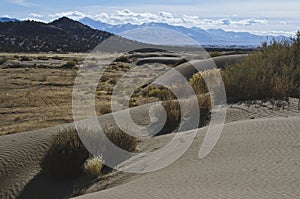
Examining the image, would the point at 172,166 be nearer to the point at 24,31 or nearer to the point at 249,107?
the point at 249,107

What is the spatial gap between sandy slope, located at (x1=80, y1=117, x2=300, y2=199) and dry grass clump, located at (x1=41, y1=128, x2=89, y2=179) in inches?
108

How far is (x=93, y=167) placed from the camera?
1127 centimetres

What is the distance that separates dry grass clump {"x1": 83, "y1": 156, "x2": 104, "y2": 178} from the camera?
1119 centimetres

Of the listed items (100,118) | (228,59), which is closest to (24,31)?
(228,59)

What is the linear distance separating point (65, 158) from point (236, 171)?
4901 mm

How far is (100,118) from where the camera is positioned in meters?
16.7

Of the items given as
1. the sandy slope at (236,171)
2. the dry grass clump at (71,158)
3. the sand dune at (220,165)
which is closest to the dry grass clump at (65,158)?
the dry grass clump at (71,158)

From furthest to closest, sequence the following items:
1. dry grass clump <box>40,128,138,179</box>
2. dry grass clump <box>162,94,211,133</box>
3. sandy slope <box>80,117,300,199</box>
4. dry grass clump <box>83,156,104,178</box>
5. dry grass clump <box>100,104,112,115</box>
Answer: dry grass clump <box>100,104,112,115</box>, dry grass clump <box>162,94,211,133</box>, dry grass clump <box>40,128,138,179</box>, dry grass clump <box>83,156,104,178</box>, sandy slope <box>80,117,300,199</box>

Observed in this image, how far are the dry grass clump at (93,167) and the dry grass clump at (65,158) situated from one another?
42cm

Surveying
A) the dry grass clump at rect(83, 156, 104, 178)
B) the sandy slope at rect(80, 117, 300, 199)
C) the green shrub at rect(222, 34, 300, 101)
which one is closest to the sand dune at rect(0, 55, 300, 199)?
the sandy slope at rect(80, 117, 300, 199)

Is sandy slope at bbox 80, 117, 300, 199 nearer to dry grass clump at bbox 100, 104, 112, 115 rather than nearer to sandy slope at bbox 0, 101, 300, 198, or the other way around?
sandy slope at bbox 0, 101, 300, 198

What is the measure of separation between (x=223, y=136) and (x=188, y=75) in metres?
20.0

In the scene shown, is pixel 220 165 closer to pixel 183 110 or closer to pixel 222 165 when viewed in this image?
pixel 222 165

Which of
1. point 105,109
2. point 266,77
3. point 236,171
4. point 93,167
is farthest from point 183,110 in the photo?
point 236,171
